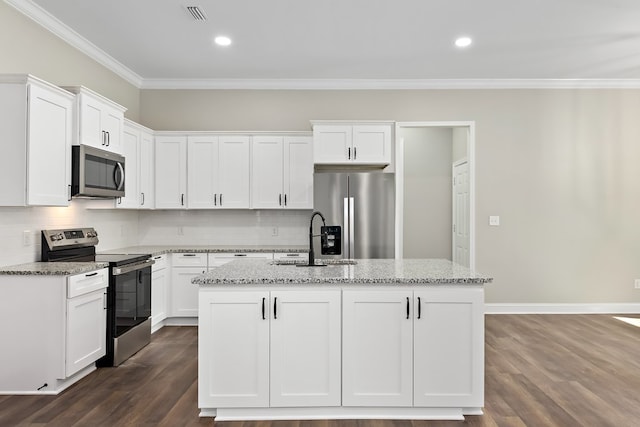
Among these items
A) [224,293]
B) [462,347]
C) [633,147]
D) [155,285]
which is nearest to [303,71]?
[155,285]

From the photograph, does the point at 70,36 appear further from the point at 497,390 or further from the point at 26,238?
the point at 497,390

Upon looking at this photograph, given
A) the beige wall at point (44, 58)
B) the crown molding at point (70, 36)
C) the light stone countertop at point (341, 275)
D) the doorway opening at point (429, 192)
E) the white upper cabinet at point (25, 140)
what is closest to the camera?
the light stone countertop at point (341, 275)

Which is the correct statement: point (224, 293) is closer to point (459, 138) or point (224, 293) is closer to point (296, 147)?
point (296, 147)

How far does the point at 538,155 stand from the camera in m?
5.66

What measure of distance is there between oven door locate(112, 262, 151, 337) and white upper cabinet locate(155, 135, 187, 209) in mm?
1224

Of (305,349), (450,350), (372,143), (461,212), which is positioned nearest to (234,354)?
(305,349)

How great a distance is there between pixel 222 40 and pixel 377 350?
3.32 metres

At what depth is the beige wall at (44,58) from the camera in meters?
3.40

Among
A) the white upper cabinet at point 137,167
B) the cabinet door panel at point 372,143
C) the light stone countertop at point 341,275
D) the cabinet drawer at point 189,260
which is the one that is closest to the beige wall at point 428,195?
the cabinet door panel at point 372,143

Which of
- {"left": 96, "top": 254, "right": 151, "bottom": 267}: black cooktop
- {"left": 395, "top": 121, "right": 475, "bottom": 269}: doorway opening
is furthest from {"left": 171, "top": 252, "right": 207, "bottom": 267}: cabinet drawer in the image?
{"left": 395, "top": 121, "right": 475, "bottom": 269}: doorway opening

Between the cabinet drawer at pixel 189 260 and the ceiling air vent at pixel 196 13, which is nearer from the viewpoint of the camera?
the ceiling air vent at pixel 196 13

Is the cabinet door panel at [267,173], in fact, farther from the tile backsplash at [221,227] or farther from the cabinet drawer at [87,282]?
the cabinet drawer at [87,282]

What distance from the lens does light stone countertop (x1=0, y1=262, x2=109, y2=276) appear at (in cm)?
304

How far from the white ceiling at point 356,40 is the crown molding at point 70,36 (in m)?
0.01
